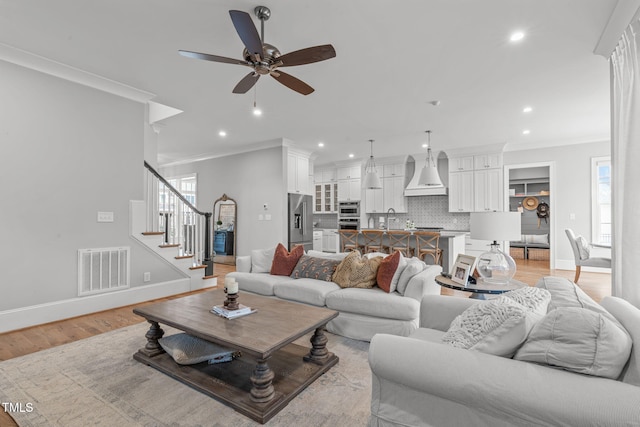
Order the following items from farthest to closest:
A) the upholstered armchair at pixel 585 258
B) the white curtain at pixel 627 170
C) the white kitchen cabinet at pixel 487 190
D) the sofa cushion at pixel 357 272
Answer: the white kitchen cabinet at pixel 487 190 < the upholstered armchair at pixel 585 258 < the sofa cushion at pixel 357 272 < the white curtain at pixel 627 170

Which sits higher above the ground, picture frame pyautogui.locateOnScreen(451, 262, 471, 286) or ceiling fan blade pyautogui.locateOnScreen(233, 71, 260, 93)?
ceiling fan blade pyautogui.locateOnScreen(233, 71, 260, 93)

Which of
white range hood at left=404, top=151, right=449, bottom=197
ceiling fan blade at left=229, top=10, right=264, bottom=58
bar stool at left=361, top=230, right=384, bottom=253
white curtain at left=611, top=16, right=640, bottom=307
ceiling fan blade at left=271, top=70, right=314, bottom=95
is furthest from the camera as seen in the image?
white range hood at left=404, top=151, right=449, bottom=197

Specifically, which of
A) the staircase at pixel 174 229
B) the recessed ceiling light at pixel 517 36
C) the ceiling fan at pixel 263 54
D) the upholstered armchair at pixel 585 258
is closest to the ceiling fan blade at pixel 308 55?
the ceiling fan at pixel 263 54

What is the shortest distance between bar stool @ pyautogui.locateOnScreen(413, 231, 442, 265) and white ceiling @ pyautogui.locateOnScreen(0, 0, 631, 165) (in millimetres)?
1894

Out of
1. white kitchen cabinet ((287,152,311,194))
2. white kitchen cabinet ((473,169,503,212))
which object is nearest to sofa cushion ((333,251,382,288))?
white kitchen cabinet ((287,152,311,194))

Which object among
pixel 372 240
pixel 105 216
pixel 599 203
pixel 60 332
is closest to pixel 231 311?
pixel 60 332

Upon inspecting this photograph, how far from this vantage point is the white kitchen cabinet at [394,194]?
8.04 meters

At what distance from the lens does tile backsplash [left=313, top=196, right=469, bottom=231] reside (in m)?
7.57

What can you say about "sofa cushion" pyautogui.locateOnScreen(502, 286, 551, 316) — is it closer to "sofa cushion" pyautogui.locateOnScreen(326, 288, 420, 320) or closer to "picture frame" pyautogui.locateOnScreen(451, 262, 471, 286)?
"picture frame" pyautogui.locateOnScreen(451, 262, 471, 286)

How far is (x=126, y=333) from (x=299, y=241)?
13.8 ft

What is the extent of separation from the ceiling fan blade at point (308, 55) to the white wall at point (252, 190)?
4.06 metres

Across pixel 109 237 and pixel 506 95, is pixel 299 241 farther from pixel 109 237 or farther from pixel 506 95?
pixel 506 95

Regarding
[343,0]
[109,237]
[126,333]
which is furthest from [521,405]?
[109,237]

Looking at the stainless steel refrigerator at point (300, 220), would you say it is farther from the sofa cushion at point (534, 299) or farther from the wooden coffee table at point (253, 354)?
the sofa cushion at point (534, 299)
